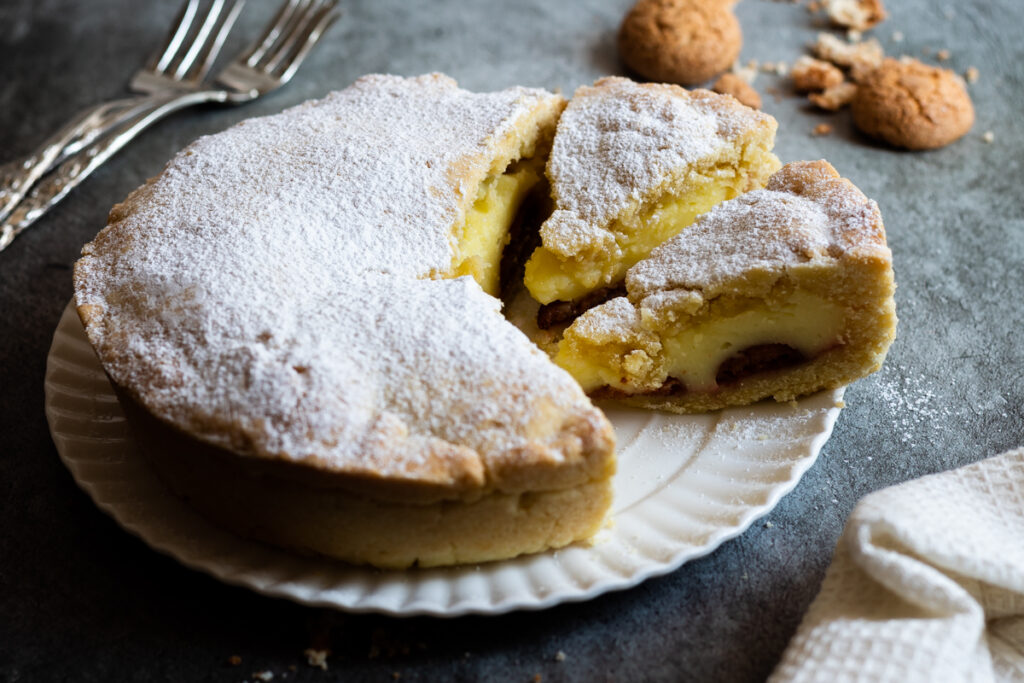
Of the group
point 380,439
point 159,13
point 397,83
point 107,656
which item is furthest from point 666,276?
point 159,13

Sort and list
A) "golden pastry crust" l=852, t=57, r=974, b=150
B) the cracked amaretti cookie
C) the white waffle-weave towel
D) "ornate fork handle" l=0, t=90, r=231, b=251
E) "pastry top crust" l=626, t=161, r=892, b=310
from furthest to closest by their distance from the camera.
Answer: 1. "golden pastry crust" l=852, t=57, r=974, b=150
2. "ornate fork handle" l=0, t=90, r=231, b=251
3. "pastry top crust" l=626, t=161, r=892, b=310
4. the cracked amaretti cookie
5. the white waffle-weave towel

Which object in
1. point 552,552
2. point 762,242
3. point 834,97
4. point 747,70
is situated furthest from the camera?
point 747,70

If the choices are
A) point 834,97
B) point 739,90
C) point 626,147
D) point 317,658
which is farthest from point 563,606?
point 834,97

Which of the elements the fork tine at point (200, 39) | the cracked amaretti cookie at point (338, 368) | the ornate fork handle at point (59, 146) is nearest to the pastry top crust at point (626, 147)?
the cracked amaretti cookie at point (338, 368)

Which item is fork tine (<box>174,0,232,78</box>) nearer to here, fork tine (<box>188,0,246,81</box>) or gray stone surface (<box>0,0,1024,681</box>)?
fork tine (<box>188,0,246,81</box>)

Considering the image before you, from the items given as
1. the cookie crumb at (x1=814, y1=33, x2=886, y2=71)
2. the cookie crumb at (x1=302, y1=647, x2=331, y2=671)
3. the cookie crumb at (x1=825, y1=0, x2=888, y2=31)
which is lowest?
the cookie crumb at (x1=302, y1=647, x2=331, y2=671)

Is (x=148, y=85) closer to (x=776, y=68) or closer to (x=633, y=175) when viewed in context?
(x=633, y=175)

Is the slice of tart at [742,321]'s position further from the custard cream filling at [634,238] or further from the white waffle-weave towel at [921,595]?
the white waffle-weave towel at [921,595]

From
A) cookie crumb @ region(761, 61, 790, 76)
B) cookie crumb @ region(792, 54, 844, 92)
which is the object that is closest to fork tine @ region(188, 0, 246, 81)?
cookie crumb @ region(761, 61, 790, 76)
